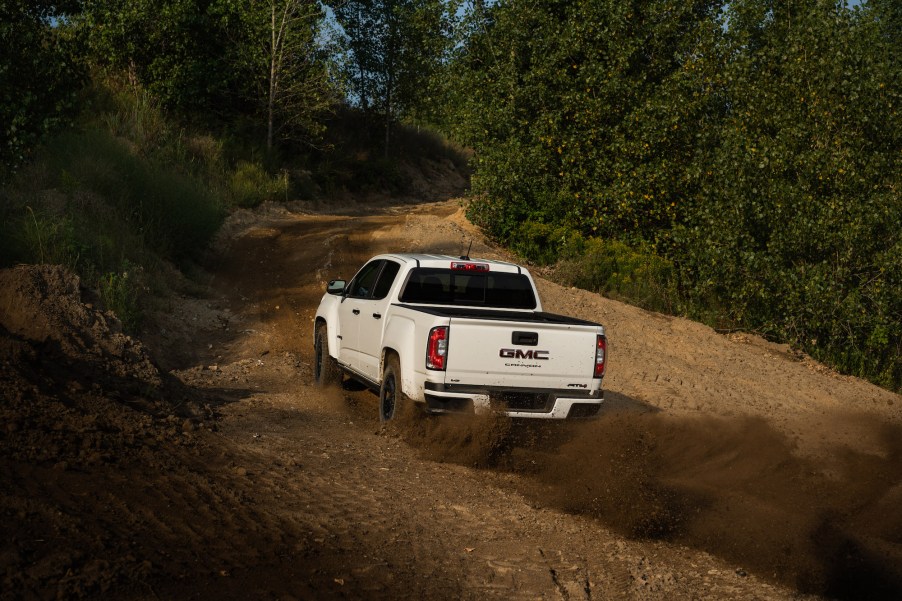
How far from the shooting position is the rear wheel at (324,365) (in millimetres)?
12242

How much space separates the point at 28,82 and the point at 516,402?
10604mm

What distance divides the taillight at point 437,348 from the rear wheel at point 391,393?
78 cm

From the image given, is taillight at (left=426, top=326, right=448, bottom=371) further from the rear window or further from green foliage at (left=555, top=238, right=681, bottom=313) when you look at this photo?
green foliage at (left=555, top=238, right=681, bottom=313)

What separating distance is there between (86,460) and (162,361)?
7.63 m

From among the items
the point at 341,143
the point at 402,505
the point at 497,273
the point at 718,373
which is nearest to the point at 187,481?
the point at 402,505

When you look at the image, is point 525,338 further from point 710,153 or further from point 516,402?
point 710,153

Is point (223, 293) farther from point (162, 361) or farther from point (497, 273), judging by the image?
point (497, 273)

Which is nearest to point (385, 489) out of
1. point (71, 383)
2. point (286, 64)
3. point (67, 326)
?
point (71, 383)

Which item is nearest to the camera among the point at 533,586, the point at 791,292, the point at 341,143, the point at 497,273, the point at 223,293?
the point at 533,586

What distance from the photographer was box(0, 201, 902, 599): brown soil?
5539 millimetres

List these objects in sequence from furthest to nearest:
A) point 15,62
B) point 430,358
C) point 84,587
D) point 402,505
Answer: point 15,62
point 430,358
point 402,505
point 84,587

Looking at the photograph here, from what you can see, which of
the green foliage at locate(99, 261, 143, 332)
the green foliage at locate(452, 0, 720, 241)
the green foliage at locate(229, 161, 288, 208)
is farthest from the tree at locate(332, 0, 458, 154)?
the green foliage at locate(99, 261, 143, 332)

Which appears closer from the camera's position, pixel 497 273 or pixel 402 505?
pixel 402 505

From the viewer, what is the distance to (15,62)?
596 inches
